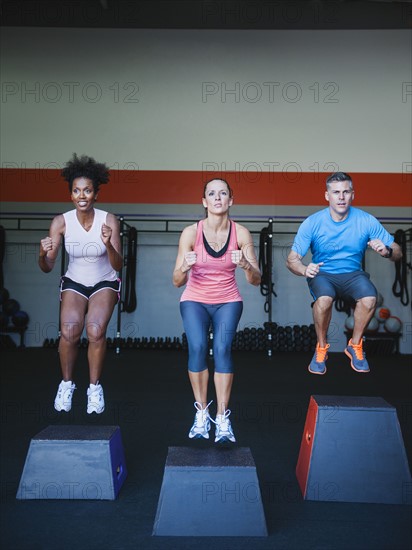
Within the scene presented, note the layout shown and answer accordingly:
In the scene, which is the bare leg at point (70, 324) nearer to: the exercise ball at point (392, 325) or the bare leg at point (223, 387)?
the bare leg at point (223, 387)

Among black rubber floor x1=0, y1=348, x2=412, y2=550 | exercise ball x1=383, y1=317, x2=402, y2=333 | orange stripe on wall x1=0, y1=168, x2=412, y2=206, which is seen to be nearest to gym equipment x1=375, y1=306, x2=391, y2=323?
exercise ball x1=383, y1=317, x2=402, y2=333

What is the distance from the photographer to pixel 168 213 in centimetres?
762

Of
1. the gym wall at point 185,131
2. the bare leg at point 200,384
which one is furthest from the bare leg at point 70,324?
the gym wall at point 185,131

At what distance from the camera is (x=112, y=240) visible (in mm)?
2918

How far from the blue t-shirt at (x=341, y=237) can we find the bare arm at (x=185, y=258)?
647 millimetres

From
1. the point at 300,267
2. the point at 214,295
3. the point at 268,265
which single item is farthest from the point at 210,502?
the point at 268,265

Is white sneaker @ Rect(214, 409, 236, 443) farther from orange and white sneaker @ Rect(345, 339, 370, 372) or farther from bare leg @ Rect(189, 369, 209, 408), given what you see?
orange and white sneaker @ Rect(345, 339, 370, 372)

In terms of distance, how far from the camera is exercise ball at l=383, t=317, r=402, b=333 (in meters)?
7.16

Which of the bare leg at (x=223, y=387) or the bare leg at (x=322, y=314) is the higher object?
the bare leg at (x=322, y=314)

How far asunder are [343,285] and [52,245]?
1.67 meters

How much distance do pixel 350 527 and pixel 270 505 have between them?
397 mm

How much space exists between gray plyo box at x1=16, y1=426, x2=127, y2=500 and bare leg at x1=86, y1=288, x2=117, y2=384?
56cm

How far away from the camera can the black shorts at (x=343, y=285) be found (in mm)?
2895

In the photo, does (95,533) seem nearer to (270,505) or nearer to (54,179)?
(270,505)
